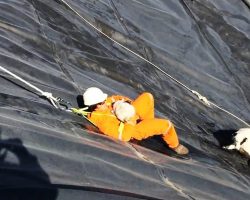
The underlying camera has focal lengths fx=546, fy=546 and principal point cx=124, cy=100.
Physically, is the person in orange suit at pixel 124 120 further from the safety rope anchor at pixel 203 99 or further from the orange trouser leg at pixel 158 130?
the safety rope anchor at pixel 203 99

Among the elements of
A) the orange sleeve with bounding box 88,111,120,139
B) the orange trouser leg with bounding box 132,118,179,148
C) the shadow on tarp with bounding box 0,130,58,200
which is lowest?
the orange sleeve with bounding box 88,111,120,139

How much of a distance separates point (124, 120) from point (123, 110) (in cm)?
13

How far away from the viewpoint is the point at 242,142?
5391mm

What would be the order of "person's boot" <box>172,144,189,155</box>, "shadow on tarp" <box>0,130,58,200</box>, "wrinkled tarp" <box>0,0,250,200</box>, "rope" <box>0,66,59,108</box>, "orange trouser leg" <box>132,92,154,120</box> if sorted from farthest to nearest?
"orange trouser leg" <box>132,92,154,120</box> < "person's boot" <box>172,144,189,155</box> < "rope" <box>0,66,59,108</box> < "wrinkled tarp" <box>0,0,250,200</box> < "shadow on tarp" <box>0,130,58,200</box>

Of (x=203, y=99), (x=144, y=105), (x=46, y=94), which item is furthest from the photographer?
(x=203, y=99)

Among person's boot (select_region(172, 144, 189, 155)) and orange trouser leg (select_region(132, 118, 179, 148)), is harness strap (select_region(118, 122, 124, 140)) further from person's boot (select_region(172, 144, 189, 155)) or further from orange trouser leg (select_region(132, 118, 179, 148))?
person's boot (select_region(172, 144, 189, 155))

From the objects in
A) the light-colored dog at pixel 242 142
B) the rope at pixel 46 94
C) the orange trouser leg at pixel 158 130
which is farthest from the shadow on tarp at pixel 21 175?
the light-colored dog at pixel 242 142

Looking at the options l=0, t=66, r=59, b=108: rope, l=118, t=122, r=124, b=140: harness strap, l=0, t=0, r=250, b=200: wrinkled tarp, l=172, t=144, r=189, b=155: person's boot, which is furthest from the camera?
l=172, t=144, r=189, b=155: person's boot

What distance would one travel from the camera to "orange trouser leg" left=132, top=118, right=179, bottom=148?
5.17 m

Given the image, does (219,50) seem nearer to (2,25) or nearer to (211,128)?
(211,128)

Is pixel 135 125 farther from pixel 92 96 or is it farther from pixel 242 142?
pixel 242 142

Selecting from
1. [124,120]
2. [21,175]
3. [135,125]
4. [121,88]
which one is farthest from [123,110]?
[21,175]

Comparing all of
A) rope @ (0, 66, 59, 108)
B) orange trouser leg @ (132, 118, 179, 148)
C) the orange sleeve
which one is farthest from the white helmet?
orange trouser leg @ (132, 118, 179, 148)

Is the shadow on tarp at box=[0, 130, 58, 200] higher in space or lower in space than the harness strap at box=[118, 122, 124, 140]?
higher
